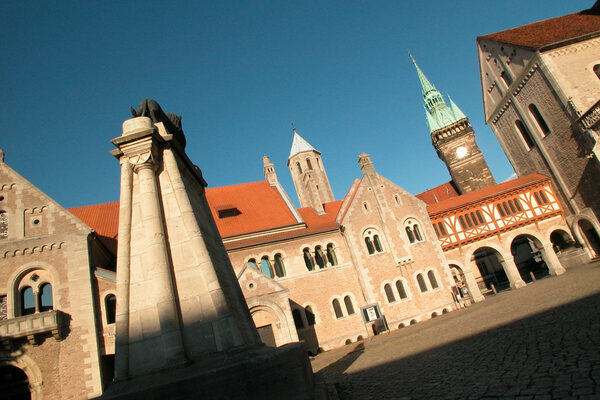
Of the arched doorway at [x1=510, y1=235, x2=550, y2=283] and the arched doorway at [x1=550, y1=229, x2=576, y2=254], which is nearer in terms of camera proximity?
the arched doorway at [x1=550, y1=229, x2=576, y2=254]

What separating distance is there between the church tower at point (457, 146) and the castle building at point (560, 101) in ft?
33.5

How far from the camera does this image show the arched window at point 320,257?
2234 centimetres

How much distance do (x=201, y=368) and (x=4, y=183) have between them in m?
18.5

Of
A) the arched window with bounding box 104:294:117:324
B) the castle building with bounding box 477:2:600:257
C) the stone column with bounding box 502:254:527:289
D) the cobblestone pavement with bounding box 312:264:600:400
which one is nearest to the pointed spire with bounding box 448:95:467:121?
the castle building with bounding box 477:2:600:257

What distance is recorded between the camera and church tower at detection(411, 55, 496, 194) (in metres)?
39.1

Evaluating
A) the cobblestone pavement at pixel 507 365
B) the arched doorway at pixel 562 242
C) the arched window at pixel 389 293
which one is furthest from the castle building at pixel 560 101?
the cobblestone pavement at pixel 507 365

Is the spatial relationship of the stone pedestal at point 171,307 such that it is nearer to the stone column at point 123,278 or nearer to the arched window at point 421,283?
the stone column at point 123,278

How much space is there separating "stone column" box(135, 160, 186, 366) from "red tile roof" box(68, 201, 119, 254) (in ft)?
52.3

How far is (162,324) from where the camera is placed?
4480mm

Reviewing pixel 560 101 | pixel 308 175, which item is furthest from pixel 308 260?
pixel 308 175

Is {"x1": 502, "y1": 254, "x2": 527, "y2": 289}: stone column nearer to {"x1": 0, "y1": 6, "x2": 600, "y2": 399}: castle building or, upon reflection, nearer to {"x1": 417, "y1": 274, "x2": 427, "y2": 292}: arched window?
{"x1": 0, "y1": 6, "x2": 600, "y2": 399}: castle building

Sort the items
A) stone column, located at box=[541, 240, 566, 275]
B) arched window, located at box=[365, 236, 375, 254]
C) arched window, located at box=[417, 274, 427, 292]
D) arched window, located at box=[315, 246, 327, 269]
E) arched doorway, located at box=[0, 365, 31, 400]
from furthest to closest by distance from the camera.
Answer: stone column, located at box=[541, 240, 566, 275] → arched window, located at box=[365, 236, 375, 254] → arched window, located at box=[417, 274, 427, 292] → arched window, located at box=[315, 246, 327, 269] → arched doorway, located at box=[0, 365, 31, 400]

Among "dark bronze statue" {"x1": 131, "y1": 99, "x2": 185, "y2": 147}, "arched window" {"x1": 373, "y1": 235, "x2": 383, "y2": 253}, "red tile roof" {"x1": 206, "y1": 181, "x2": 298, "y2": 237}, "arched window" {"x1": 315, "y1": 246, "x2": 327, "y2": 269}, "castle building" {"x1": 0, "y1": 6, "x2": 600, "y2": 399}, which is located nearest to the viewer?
"castle building" {"x1": 0, "y1": 6, "x2": 600, "y2": 399}

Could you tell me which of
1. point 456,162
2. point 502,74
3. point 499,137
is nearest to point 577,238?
point 499,137
